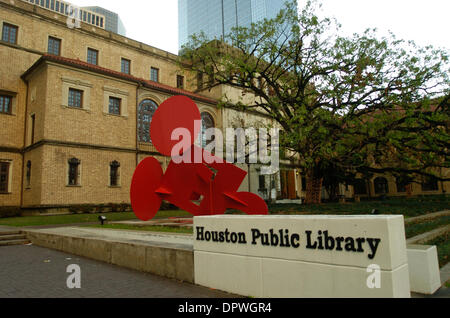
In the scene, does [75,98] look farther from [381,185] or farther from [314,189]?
[381,185]

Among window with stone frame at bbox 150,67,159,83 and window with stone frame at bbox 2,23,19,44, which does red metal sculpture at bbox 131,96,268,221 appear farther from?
window with stone frame at bbox 150,67,159,83

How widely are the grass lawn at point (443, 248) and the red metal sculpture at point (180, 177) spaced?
3.90 meters

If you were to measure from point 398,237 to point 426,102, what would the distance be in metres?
13.5

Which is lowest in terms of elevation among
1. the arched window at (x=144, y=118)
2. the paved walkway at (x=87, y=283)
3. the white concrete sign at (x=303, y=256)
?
the paved walkway at (x=87, y=283)

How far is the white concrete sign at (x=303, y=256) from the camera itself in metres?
3.47

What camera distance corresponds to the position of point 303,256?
404 cm

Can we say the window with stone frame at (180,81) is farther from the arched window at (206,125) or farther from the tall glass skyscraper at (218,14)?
the arched window at (206,125)

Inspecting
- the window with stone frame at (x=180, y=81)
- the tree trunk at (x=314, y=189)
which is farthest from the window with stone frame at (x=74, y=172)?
the window with stone frame at (x=180, y=81)

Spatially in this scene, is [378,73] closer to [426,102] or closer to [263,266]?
[426,102]

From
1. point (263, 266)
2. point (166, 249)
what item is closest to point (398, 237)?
point (263, 266)

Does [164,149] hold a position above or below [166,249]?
above

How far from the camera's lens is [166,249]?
6062 mm

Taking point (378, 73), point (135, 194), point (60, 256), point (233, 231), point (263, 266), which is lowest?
point (60, 256)
